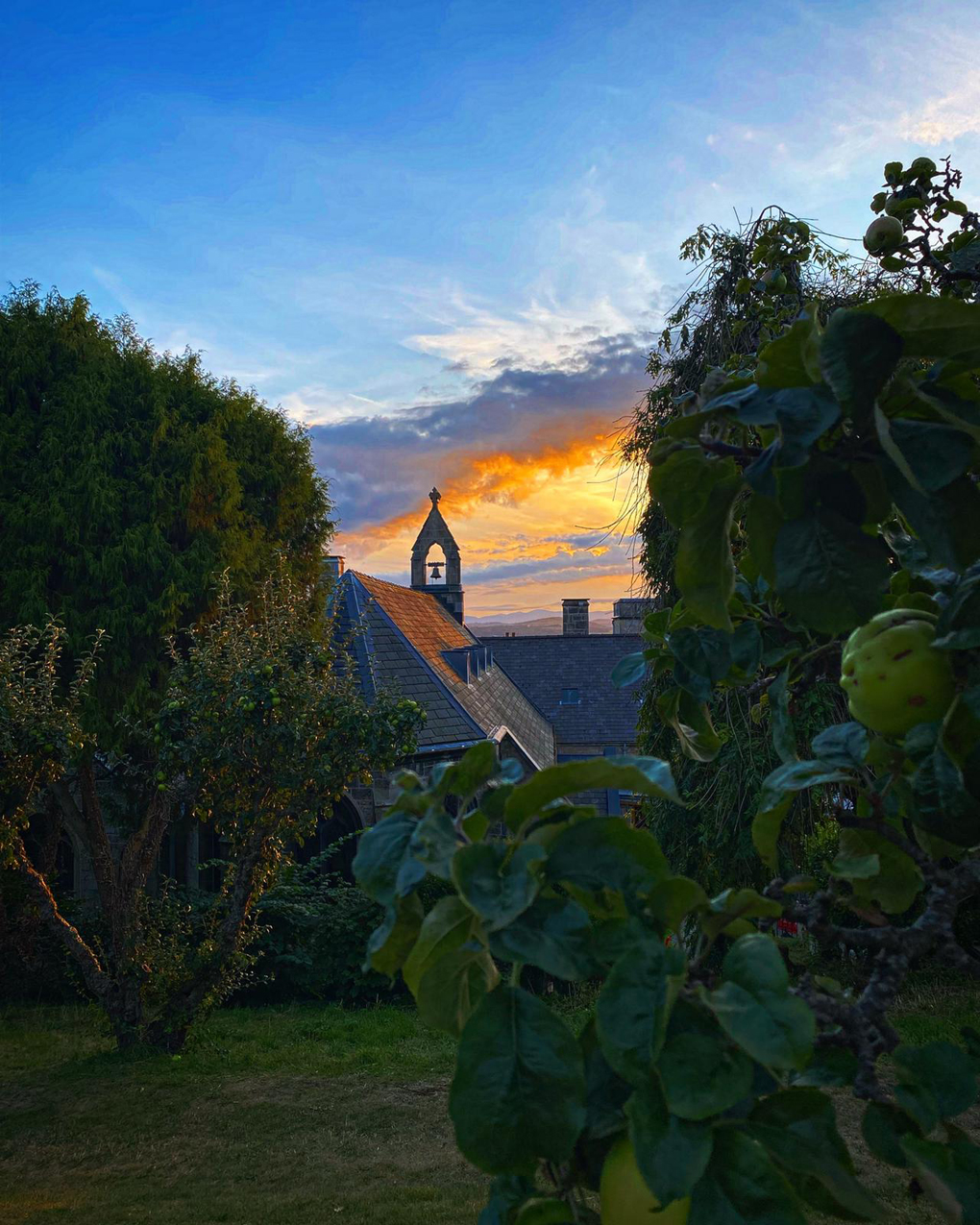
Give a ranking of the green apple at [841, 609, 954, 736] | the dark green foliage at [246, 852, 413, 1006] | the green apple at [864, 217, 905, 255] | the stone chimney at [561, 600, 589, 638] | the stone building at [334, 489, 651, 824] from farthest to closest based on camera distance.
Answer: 1. the stone chimney at [561, 600, 589, 638]
2. the stone building at [334, 489, 651, 824]
3. the dark green foliage at [246, 852, 413, 1006]
4. the green apple at [864, 217, 905, 255]
5. the green apple at [841, 609, 954, 736]

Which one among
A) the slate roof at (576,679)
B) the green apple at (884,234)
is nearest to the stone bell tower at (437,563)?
the slate roof at (576,679)

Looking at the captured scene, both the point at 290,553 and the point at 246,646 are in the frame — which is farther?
the point at 290,553

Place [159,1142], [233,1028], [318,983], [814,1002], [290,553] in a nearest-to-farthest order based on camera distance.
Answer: [814,1002]
[159,1142]
[233,1028]
[318,983]
[290,553]

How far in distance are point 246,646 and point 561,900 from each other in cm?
892

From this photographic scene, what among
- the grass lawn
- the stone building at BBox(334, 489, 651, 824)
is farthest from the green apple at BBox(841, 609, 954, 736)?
the stone building at BBox(334, 489, 651, 824)

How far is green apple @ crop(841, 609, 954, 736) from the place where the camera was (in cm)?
96

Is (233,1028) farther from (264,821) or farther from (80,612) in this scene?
(80,612)

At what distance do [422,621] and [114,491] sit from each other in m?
13.0

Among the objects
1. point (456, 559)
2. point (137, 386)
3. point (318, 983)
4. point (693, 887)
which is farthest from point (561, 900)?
point (456, 559)

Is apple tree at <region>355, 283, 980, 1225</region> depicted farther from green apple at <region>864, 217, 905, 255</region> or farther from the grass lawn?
the grass lawn

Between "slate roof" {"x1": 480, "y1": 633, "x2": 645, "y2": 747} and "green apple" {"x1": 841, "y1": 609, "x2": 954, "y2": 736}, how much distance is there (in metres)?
30.6

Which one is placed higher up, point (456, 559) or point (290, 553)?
point (456, 559)

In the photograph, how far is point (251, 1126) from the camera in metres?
7.29

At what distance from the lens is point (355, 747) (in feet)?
28.9
